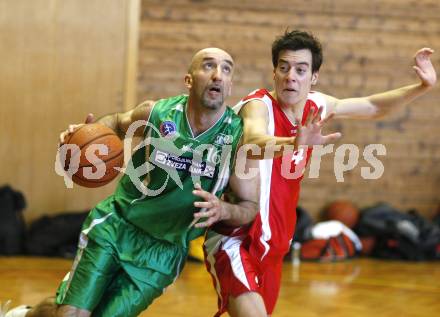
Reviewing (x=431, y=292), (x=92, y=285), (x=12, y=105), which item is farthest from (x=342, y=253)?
(x=92, y=285)

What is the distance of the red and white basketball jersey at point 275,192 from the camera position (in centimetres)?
445

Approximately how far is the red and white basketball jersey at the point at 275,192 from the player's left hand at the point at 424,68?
0.73m

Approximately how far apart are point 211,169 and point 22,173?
501cm

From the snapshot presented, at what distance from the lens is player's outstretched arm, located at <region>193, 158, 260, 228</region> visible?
3.99 m

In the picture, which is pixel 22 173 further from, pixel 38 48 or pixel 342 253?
pixel 342 253

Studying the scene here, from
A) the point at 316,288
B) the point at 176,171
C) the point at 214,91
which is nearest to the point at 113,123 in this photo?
the point at 176,171

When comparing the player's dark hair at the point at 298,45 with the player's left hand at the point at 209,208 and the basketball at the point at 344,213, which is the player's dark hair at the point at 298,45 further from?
the basketball at the point at 344,213

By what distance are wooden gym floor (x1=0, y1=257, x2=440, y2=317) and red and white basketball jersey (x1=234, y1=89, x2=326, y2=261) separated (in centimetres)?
187

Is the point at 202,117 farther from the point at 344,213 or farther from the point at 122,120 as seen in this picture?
the point at 344,213

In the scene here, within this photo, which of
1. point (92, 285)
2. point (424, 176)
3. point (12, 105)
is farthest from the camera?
point (424, 176)

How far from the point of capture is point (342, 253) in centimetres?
890

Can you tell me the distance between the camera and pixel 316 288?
24.1 feet

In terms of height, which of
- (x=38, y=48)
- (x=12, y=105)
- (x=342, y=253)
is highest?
(x=38, y=48)

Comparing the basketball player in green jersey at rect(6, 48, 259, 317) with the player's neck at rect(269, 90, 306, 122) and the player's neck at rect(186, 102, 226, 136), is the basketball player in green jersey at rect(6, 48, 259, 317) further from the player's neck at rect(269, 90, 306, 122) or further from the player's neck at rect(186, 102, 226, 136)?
the player's neck at rect(269, 90, 306, 122)
